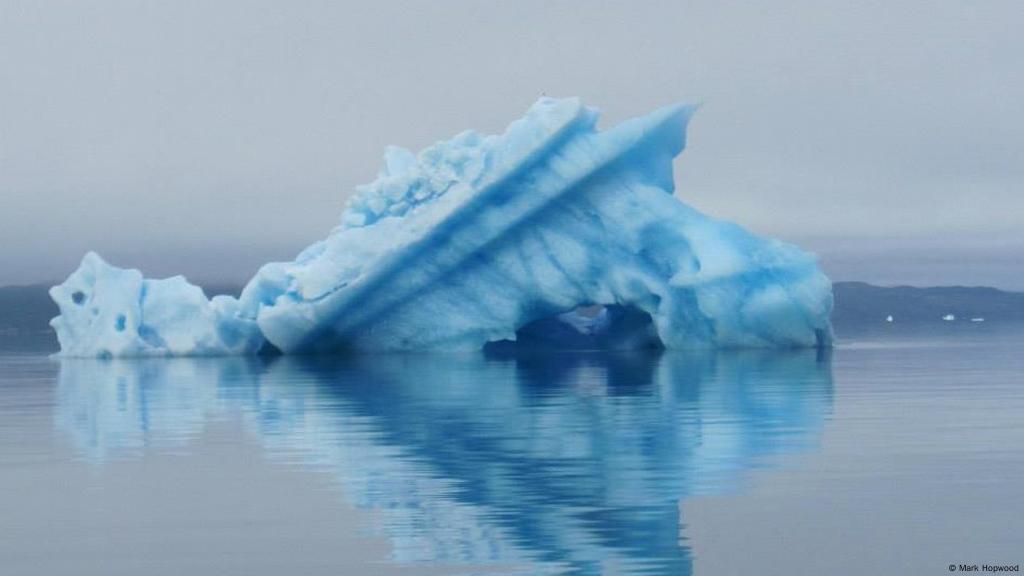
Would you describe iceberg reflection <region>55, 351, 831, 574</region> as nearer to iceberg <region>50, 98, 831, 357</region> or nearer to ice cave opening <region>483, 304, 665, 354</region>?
iceberg <region>50, 98, 831, 357</region>

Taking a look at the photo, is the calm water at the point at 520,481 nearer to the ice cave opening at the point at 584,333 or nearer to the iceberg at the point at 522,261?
the iceberg at the point at 522,261

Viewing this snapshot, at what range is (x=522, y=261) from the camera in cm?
2544

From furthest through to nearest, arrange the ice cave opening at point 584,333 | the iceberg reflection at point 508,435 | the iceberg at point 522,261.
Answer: the ice cave opening at point 584,333
the iceberg at point 522,261
the iceberg reflection at point 508,435

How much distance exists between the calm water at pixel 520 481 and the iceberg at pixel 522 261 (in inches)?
303

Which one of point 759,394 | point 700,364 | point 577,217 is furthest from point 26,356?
point 759,394

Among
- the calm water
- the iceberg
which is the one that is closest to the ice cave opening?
the iceberg

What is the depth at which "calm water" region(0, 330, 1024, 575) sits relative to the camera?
20.7 feet

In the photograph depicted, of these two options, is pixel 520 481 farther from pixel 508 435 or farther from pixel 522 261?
pixel 522 261

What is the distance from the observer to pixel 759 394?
1555cm

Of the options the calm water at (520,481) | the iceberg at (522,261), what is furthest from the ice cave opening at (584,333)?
the calm water at (520,481)

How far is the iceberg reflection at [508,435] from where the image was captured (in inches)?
264

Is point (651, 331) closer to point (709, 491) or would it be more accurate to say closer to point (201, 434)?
point (201, 434)

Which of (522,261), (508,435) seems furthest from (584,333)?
(508,435)

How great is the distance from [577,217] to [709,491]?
17.6 meters
